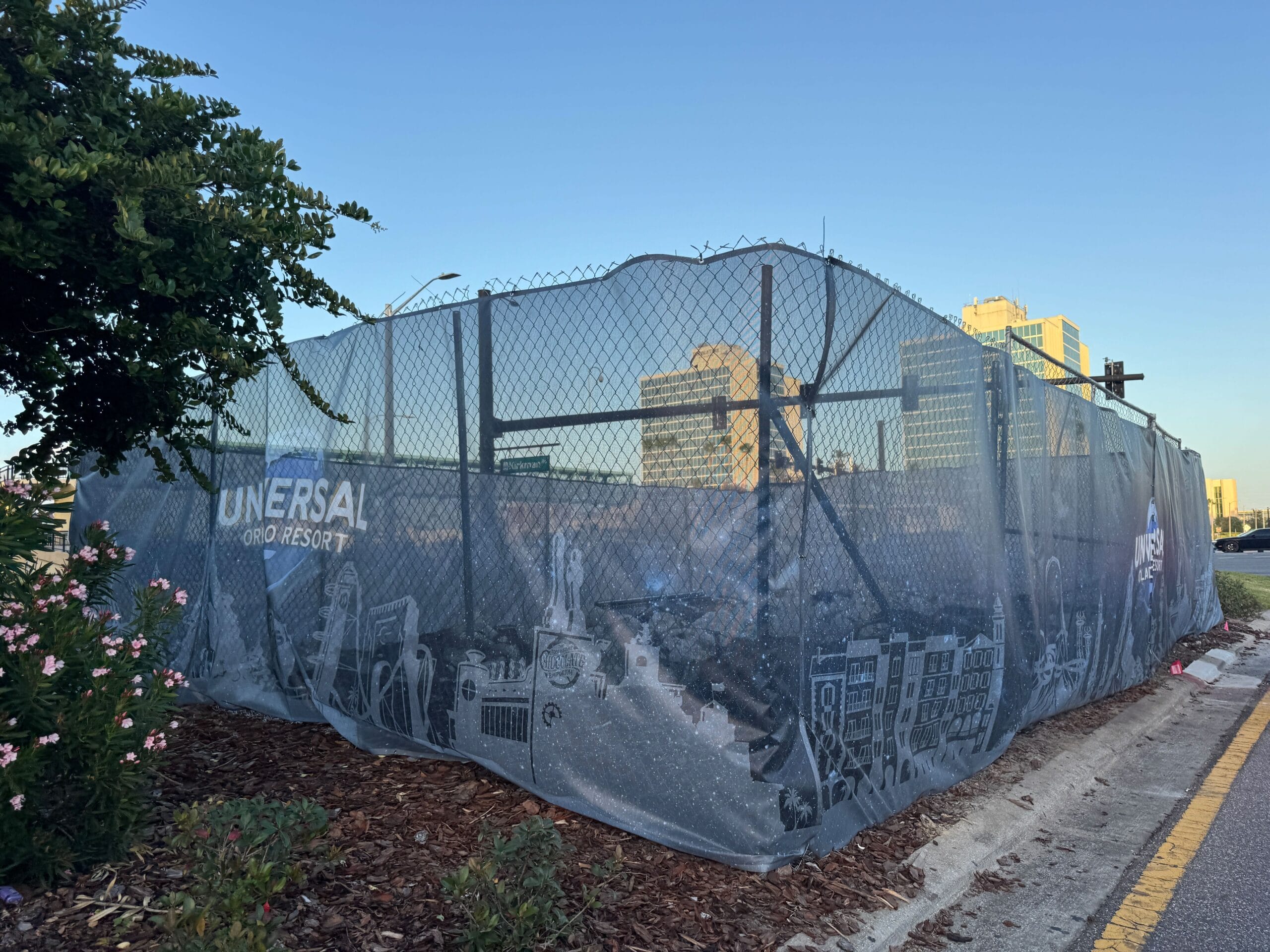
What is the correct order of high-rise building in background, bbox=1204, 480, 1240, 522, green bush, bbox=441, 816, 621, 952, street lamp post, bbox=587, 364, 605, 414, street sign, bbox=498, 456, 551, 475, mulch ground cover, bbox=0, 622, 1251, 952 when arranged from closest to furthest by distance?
green bush, bbox=441, 816, 621, 952 → mulch ground cover, bbox=0, 622, 1251, 952 → street lamp post, bbox=587, 364, 605, 414 → street sign, bbox=498, 456, 551, 475 → high-rise building in background, bbox=1204, 480, 1240, 522

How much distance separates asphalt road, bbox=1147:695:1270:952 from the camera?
3.17 m

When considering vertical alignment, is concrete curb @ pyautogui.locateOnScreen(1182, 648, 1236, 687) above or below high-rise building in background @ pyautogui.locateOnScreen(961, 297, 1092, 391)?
below

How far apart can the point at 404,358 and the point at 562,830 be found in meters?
2.59

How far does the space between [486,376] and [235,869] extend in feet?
7.87

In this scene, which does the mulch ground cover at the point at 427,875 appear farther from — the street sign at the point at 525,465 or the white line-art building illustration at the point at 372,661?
the street sign at the point at 525,465

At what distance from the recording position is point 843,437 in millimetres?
3760

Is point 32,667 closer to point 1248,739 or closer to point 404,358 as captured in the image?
point 404,358

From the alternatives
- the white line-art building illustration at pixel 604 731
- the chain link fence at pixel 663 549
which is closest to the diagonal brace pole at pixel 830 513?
the chain link fence at pixel 663 549

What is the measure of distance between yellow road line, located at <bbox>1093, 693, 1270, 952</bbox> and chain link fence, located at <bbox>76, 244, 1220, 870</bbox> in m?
0.97

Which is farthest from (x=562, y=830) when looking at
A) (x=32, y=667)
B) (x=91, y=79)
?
(x=91, y=79)

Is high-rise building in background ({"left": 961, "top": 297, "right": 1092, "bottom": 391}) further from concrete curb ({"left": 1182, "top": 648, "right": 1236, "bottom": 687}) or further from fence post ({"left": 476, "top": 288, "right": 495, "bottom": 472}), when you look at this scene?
fence post ({"left": 476, "top": 288, "right": 495, "bottom": 472})

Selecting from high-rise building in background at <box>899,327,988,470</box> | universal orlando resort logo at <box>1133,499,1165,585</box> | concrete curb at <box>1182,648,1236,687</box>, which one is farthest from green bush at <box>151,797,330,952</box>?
concrete curb at <box>1182,648,1236,687</box>

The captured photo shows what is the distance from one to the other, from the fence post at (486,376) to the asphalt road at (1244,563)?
22816 mm

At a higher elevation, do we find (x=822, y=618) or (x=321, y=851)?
(x=822, y=618)
